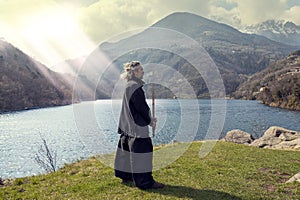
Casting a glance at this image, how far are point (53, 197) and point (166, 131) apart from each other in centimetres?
5256

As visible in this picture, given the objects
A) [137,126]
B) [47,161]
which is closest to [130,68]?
[137,126]

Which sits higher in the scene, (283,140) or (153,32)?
(153,32)

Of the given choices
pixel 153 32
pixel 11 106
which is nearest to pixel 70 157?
pixel 153 32

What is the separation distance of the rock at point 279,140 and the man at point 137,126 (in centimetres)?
1864

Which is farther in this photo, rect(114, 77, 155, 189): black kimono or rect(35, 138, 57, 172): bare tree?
rect(35, 138, 57, 172): bare tree

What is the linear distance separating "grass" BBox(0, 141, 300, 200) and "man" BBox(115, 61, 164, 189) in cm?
57

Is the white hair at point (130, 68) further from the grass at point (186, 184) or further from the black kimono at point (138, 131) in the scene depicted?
the grass at point (186, 184)

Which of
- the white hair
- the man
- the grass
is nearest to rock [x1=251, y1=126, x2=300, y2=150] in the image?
the grass

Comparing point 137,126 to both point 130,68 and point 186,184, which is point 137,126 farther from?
point 186,184

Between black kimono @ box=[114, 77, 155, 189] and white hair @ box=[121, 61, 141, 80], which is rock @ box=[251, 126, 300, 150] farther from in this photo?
white hair @ box=[121, 61, 141, 80]

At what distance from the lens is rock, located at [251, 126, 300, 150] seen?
24719mm

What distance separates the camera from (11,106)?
573ft

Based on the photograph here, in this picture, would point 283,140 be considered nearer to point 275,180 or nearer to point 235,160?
point 235,160

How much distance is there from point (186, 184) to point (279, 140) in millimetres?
20709
